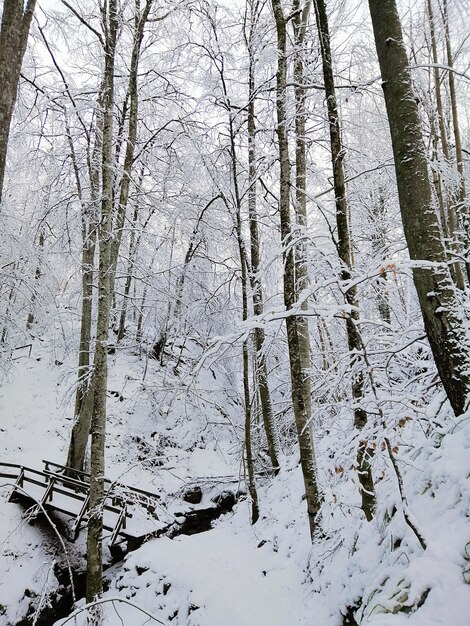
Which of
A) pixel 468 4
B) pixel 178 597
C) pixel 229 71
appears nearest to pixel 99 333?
pixel 178 597

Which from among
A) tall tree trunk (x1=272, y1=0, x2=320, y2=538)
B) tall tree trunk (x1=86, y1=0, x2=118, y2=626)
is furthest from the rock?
tall tree trunk (x1=272, y1=0, x2=320, y2=538)

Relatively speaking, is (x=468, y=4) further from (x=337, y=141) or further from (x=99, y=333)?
(x=99, y=333)

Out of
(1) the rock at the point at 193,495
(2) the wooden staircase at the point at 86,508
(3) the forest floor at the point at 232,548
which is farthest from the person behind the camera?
(1) the rock at the point at 193,495

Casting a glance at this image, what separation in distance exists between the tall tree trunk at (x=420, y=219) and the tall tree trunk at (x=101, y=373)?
12.7 ft

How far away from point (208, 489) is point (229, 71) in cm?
1051

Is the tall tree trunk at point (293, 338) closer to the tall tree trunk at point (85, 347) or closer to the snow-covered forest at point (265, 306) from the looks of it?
the snow-covered forest at point (265, 306)

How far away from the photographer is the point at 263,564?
5.61 meters

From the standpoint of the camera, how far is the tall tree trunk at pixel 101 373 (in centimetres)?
475

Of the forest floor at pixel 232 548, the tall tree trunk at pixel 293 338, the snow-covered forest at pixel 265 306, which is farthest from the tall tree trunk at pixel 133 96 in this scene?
the forest floor at pixel 232 548

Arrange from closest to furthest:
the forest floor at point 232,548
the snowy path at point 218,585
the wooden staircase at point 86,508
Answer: the forest floor at point 232,548
the snowy path at point 218,585
the wooden staircase at point 86,508

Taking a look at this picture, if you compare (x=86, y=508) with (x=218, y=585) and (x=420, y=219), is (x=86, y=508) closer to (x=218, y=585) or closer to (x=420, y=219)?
(x=218, y=585)

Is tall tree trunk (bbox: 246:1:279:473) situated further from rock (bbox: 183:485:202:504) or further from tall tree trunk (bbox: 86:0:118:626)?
tall tree trunk (bbox: 86:0:118:626)

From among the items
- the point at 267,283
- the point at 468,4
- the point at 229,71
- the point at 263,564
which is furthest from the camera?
the point at 267,283

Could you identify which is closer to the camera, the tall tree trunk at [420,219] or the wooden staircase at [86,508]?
the tall tree trunk at [420,219]
